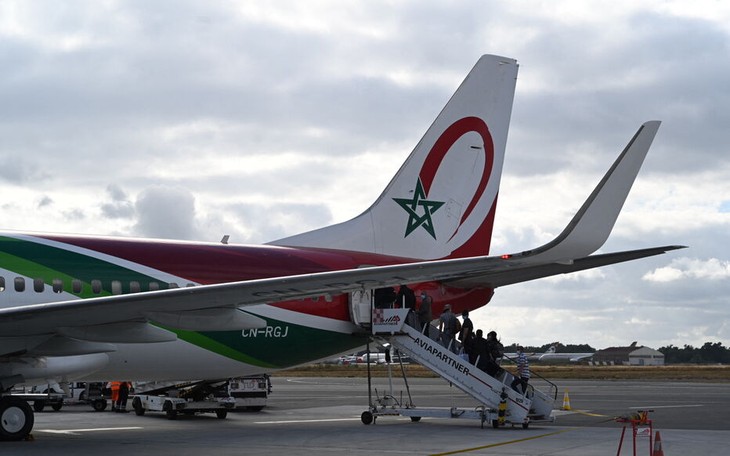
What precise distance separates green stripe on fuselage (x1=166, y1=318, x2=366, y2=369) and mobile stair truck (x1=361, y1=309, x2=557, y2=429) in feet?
2.87

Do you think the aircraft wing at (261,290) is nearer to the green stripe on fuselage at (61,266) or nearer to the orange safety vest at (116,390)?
the green stripe on fuselage at (61,266)

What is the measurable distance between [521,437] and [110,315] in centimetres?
804

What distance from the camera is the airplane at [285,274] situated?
14.7 m

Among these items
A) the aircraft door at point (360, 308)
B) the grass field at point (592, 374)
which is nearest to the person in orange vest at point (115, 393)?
the aircraft door at point (360, 308)

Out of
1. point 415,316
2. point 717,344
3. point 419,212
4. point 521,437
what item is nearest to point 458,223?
point 419,212

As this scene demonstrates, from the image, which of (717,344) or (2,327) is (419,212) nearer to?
(2,327)

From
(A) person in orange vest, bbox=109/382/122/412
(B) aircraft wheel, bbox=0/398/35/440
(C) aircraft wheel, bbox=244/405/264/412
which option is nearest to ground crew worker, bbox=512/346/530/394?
(C) aircraft wheel, bbox=244/405/264/412

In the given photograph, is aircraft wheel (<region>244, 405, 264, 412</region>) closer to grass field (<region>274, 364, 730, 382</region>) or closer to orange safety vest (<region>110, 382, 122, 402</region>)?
orange safety vest (<region>110, 382, 122, 402</region>)

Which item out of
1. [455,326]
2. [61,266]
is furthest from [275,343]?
[61,266]

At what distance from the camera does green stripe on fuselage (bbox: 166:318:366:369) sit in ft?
65.0

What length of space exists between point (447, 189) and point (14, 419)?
11765 millimetres

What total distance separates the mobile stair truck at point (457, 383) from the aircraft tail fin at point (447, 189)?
258 centimetres

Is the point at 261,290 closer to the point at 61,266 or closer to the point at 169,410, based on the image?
the point at 61,266

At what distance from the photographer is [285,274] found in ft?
67.6
